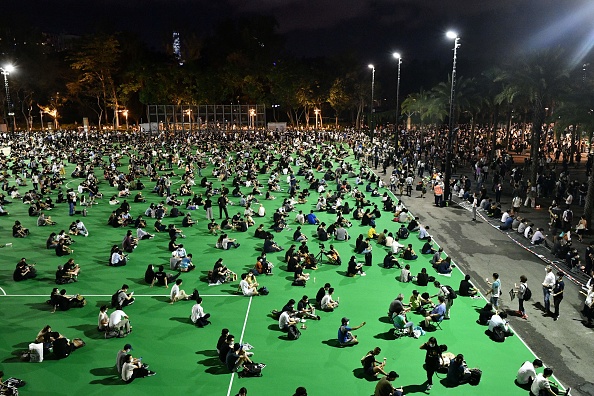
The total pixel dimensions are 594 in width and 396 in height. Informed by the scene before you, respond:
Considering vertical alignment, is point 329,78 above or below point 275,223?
above

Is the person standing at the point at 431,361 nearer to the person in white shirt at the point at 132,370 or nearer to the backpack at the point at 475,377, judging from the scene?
the backpack at the point at 475,377

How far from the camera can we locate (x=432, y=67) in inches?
4358

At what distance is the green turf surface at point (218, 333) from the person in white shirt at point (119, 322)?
28 centimetres

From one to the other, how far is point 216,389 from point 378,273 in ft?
29.6

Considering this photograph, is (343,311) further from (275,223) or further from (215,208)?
(215,208)

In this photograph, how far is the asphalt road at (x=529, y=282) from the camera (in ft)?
39.8

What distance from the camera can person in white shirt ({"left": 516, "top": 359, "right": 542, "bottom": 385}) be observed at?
36.0 feet

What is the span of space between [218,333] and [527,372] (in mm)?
8021

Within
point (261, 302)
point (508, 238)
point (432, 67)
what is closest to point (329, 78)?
point (432, 67)

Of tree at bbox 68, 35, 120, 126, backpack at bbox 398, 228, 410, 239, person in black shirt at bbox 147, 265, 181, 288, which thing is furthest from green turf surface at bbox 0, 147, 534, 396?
tree at bbox 68, 35, 120, 126

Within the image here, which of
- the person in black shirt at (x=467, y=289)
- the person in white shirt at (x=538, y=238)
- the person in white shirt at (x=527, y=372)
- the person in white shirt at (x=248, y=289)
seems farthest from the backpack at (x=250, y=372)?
the person in white shirt at (x=538, y=238)

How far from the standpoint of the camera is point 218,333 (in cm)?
1363

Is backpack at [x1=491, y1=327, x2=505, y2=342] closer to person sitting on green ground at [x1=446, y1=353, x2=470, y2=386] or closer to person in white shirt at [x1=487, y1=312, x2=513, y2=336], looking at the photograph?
person in white shirt at [x1=487, y1=312, x2=513, y2=336]

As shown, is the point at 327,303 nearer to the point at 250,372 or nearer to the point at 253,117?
the point at 250,372
